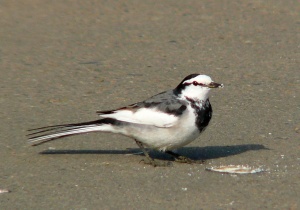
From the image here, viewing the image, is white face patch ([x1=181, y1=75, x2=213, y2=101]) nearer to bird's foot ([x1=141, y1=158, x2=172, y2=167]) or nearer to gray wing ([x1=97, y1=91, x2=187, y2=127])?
gray wing ([x1=97, y1=91, x2=187, y2=127])

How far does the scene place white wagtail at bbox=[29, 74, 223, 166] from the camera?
23.3ft

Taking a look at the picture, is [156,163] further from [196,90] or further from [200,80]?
[200,80]

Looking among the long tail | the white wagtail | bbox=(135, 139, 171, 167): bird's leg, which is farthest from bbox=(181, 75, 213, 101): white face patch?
the long tail

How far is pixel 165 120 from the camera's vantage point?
7.10 meters

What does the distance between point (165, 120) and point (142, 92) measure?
7.89ft

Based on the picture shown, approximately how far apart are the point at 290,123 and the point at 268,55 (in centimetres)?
263

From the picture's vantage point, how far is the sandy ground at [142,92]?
6.56m

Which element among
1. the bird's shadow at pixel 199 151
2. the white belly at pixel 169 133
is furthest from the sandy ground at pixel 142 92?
the white belly at pixel 169 133

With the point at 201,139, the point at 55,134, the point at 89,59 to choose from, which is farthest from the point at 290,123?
the point at 89,59

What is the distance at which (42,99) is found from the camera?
9188mm

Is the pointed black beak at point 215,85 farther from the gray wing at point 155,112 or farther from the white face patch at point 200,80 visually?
the gray wing at point 155,112

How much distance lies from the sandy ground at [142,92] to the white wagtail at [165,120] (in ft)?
0.83

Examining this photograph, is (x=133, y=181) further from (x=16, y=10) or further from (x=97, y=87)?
(x=16, y=10)

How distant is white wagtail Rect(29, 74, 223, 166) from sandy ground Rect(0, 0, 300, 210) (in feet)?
0.83
